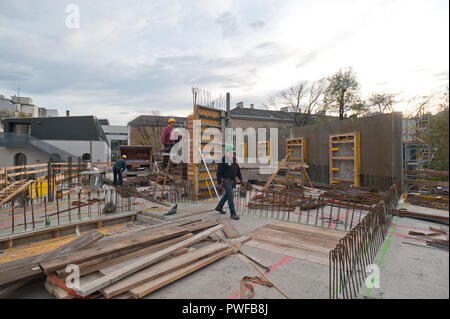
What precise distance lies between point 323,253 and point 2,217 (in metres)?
8.46

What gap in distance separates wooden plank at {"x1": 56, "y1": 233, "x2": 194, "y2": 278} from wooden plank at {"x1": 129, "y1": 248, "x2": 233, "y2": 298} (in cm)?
69

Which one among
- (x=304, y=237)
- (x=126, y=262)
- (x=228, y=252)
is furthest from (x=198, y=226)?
(x=304, y=237)

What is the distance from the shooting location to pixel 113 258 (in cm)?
349

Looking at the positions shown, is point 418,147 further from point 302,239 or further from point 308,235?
point 302,239

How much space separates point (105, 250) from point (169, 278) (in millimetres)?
1032

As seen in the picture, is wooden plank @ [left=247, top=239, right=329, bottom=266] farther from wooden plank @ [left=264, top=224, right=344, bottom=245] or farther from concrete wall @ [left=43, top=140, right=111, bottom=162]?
concrete wall @ [left=43, top=140, right=111, bottom=162]

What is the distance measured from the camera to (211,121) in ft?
31.2

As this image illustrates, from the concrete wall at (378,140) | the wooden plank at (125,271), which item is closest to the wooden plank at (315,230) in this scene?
the wooden plank at (125,271)

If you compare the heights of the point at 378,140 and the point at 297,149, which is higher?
the point at 378,140

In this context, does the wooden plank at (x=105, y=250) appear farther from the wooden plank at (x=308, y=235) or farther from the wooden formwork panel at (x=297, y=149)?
the wooden formwork panel at (x=297, y=149)

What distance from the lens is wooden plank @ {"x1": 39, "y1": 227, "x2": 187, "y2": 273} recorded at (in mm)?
3066

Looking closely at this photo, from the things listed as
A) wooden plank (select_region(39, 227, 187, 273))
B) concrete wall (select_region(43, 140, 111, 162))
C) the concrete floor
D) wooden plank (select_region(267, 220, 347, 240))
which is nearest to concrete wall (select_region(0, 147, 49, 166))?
concrete wall (select_region(43, 140, 111, 162))

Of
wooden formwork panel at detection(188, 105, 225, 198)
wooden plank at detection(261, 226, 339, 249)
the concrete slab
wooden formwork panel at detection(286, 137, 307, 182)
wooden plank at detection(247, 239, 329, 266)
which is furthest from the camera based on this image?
wooden formwork panel at detection(286, 137, 307, 182)

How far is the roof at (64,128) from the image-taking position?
31.8 meters
